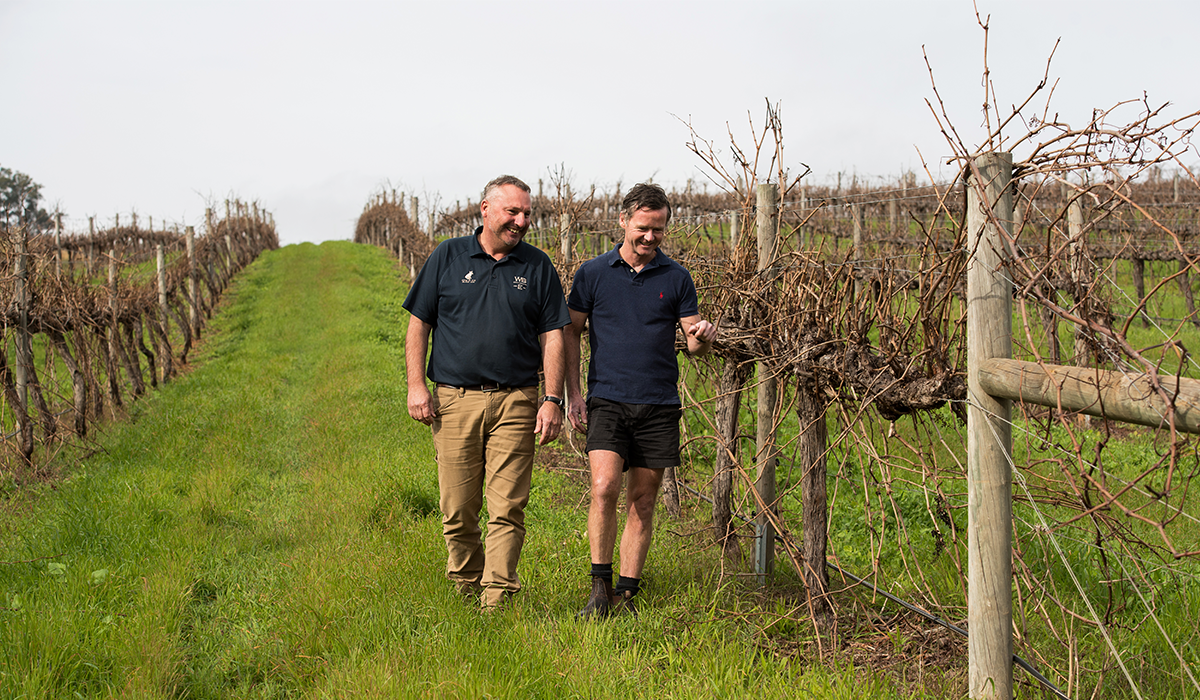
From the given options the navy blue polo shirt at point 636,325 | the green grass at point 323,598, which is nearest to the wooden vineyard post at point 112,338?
the green grass at point 323,598

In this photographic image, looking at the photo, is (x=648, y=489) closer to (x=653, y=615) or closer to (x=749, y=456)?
(x=653, y=615)

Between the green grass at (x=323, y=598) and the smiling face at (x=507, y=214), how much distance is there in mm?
1688

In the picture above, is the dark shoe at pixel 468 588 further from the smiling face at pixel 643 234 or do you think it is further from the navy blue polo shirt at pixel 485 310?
the smiling face at pixel 643 234

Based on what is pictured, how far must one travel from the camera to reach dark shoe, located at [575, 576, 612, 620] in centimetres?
343

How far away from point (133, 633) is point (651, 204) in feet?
9.96

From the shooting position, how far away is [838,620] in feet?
12.5

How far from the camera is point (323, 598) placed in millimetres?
3652

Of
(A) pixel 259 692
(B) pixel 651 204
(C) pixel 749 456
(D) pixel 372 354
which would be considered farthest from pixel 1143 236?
(A) pixel 259 692

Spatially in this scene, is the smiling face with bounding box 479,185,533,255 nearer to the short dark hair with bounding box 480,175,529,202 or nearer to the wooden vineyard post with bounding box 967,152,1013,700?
the short dark hair with bounding box 480,175,529,202

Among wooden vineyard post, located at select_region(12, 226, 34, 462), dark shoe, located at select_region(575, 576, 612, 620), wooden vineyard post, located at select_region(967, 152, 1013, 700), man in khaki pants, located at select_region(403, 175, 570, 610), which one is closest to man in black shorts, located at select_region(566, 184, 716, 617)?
dark shoe, located at select_region(575, 576, 612, 620)

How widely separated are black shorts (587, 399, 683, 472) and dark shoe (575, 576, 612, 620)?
56 centimetres

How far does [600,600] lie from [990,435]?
1.81 metres

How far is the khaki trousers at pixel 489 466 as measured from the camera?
3.54m

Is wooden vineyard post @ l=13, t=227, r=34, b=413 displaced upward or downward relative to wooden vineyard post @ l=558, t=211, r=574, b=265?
downward
